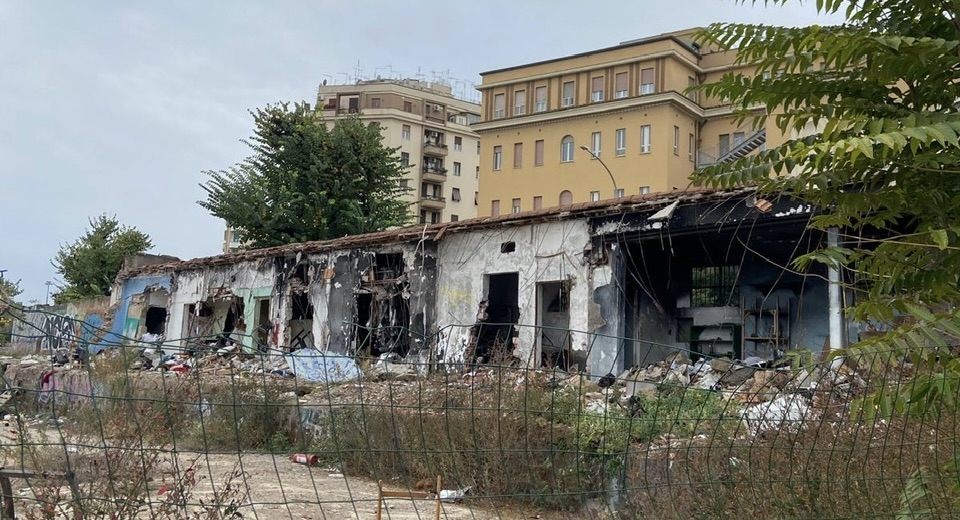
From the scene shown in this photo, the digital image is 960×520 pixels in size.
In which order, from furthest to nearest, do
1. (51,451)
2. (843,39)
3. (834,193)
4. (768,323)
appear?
(768,323)
(51,451)
(834,193)
(843,39)

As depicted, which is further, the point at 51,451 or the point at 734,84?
the point at 51,451

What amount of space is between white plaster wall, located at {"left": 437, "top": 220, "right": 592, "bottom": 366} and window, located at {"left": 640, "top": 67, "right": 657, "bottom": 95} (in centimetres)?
2805

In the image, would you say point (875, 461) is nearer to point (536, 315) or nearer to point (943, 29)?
point (943, 29)

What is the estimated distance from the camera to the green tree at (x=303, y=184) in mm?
26078

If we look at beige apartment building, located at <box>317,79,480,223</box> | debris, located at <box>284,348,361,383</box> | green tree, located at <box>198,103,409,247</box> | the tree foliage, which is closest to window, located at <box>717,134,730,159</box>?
green tree, located at <box>198,103,409,247</box>

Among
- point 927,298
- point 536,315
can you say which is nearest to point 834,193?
point 927,298

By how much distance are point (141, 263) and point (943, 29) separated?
1094 inches

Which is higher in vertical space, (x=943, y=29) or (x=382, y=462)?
(x=943, y=29)

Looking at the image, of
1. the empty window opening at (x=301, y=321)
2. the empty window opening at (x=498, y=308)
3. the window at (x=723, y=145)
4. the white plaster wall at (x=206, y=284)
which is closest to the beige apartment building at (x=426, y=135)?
the window at (x=723, y=145)

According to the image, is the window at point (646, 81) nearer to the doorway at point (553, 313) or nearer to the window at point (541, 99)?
the window at point (541, 99)

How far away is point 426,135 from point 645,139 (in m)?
28.2

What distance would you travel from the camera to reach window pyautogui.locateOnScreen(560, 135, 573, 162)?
44531 mm

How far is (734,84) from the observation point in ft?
10.5

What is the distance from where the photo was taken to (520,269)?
51.6 ft
